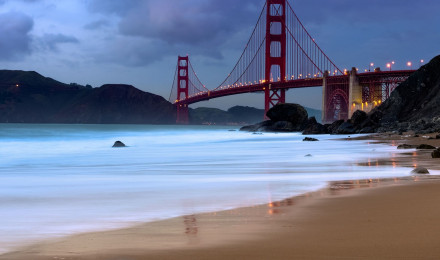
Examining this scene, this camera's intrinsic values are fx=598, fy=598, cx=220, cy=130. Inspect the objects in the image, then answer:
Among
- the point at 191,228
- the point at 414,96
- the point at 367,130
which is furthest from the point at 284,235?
the point at 414,96

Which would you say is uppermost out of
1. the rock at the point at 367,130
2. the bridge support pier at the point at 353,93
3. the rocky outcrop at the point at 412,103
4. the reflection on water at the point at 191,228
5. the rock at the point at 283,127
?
the bridge support pier at the point at 353,93

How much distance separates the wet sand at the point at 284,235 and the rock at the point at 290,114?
168 ft

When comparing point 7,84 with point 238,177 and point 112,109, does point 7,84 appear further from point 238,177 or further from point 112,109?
point 238,177

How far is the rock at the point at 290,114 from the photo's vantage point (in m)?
57.1

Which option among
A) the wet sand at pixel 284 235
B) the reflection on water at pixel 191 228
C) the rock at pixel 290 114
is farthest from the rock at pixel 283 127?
the reflection on water at pixel 191 228

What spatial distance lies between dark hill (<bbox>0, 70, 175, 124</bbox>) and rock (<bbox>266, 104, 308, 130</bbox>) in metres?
105

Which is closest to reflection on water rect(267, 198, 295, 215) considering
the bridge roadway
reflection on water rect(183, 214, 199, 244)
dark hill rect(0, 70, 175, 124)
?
reflection on water rect(183, 214, 199, 244)

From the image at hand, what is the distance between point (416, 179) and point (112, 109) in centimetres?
17780

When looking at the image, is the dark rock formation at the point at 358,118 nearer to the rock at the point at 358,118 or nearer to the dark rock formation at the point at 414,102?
the rock at the point at 358,118

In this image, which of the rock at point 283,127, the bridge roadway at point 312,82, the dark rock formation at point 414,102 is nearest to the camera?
the dark rock formation at point 414,102

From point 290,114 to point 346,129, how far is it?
1910 cm

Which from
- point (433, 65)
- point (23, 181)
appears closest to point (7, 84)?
point (433, 65)

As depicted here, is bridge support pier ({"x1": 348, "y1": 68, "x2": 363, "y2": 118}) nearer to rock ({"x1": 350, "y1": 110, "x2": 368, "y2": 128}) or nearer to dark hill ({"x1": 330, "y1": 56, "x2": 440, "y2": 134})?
dark hill ({"x1": 330, "y1": 56, "x2": 440, "y2": 134})

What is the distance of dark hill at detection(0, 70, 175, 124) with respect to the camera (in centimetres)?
17388
